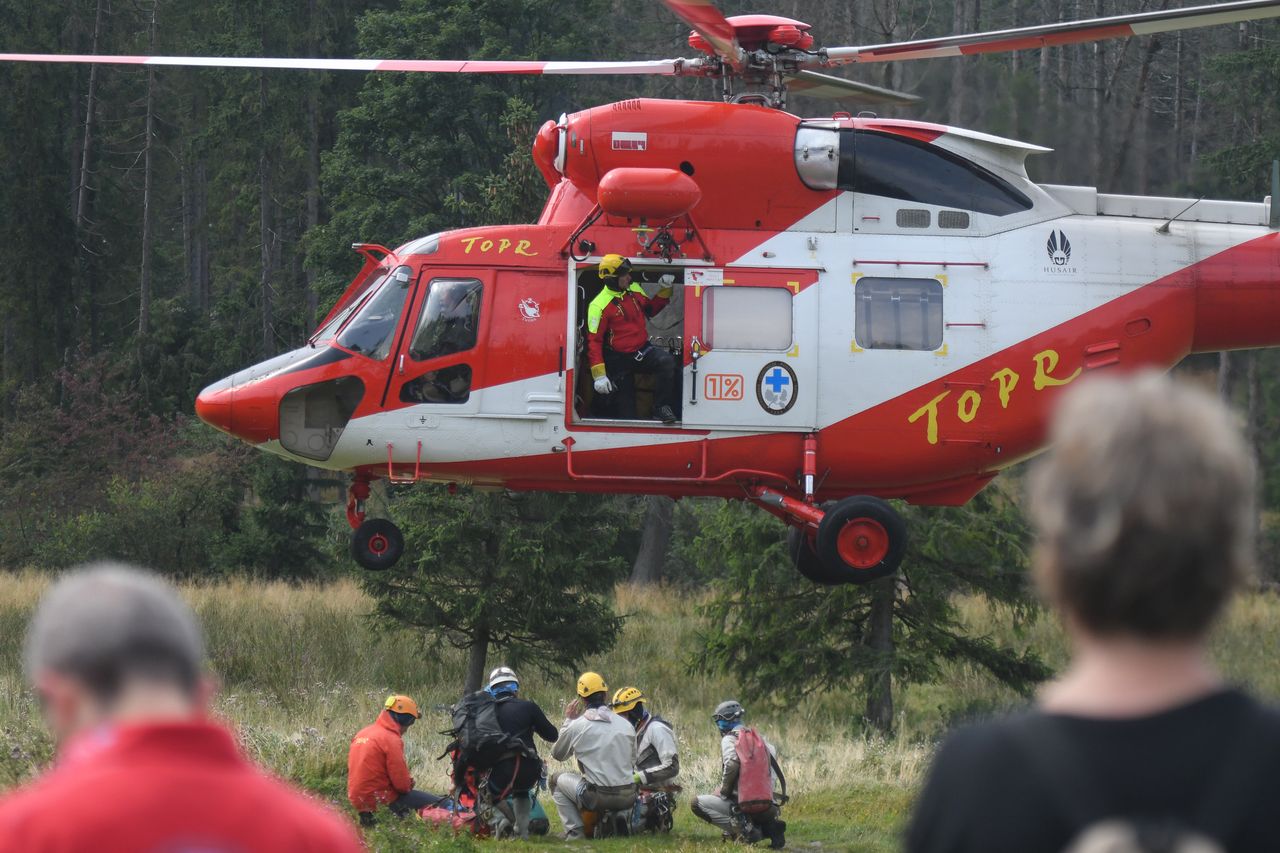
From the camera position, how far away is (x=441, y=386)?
11805 millimetres

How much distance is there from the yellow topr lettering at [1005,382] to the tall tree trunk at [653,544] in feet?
74.5

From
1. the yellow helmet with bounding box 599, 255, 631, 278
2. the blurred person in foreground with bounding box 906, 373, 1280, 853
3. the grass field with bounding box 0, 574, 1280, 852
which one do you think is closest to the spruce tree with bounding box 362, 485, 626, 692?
the grass field with bounding box 0, 574, 1280, 852

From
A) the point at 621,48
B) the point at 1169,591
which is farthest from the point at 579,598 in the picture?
the point at 621,48

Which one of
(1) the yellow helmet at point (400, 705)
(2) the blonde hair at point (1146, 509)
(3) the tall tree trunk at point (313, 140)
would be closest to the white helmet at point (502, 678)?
(1) the yellow helmet at point (400, 705)

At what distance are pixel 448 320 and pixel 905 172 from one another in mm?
3446

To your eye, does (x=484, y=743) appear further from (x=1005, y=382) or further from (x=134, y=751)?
(x=134, y=751)

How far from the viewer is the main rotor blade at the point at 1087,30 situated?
10.3m

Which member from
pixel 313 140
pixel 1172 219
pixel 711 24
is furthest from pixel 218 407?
pixel 313 140

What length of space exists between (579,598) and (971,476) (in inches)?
428

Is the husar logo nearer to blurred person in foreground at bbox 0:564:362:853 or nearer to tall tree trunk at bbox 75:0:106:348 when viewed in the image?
blurred person in foreground at bbox 0:564:362:853

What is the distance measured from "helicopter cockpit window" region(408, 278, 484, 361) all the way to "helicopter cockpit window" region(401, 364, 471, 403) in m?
0.13

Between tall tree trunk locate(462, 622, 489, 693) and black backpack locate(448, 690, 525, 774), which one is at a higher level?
black backpack locate(448, 690, 525, 774)

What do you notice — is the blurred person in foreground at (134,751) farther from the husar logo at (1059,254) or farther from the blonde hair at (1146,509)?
the husar logo at (1059,254)

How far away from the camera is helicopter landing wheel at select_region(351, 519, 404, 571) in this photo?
1201 centimetres
